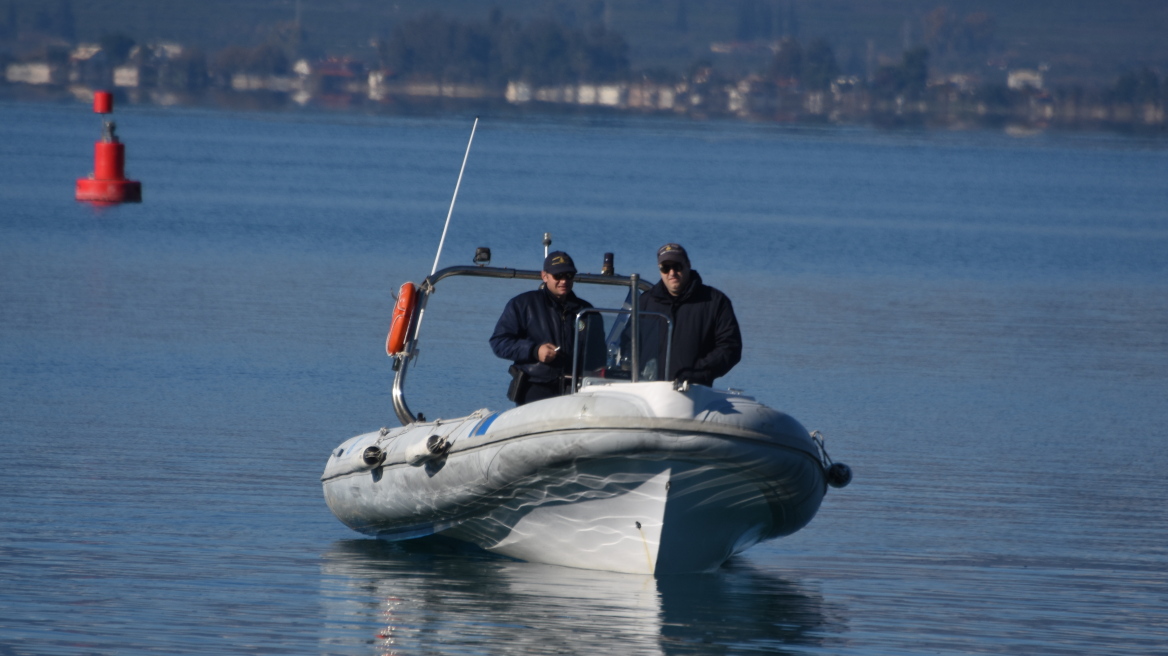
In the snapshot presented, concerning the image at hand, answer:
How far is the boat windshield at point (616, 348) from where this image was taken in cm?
907

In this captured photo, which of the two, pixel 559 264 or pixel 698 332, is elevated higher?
pixel 559 264

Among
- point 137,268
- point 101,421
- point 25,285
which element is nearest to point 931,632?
point 101,421

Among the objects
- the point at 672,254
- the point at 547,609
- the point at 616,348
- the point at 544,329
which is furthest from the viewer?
the point at 544,329

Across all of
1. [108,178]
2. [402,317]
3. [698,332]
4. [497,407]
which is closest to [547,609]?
[698,332]

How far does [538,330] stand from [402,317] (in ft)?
3.92

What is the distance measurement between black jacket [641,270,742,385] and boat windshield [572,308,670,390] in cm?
5

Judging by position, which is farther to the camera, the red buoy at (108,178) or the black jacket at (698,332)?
the red buoy at (108,178)

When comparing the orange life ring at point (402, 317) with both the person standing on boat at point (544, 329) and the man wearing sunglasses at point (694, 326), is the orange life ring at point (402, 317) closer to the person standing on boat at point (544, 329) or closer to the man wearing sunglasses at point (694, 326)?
the person standing on boat at point (544, 329)

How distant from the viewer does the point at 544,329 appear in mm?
9414

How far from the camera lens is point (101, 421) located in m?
13.6

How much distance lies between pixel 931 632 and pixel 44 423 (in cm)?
730

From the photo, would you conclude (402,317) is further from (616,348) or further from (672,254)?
(672,254)

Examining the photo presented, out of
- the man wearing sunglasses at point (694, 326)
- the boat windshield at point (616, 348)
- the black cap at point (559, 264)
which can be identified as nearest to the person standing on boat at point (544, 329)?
the black cap at point (559, 264)

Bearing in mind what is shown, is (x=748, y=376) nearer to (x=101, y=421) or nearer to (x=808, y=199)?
(x=101, y=421)
